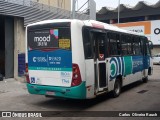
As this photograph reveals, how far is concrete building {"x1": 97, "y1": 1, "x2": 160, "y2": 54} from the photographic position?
157ft

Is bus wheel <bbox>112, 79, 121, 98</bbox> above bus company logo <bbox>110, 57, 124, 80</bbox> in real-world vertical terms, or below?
below

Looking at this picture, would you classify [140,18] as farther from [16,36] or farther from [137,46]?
[137,46]

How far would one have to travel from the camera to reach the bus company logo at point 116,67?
39.9 ft

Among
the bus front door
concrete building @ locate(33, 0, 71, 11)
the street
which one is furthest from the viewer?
concrete building @ locate(33, 0, 71, 11)

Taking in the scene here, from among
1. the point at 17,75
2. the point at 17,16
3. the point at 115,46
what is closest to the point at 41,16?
the point at 17,16

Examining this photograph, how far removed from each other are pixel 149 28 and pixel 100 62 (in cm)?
3901

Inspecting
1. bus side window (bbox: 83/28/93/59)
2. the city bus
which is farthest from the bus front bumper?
bus side window (bbox: 83/28/93/59)

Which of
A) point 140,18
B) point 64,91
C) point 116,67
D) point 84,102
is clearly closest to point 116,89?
point 116,67

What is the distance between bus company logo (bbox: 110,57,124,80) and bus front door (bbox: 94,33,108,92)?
696 millimetres

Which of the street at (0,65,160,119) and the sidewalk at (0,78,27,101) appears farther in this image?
the sidewalk at (0,78,27,101)

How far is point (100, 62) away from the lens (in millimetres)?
11141

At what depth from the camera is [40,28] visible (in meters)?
10.8

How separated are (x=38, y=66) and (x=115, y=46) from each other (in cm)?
360

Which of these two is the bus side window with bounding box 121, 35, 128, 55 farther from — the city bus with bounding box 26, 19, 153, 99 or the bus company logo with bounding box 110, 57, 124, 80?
the city bus with bounding box 26, 19, 153, 99
